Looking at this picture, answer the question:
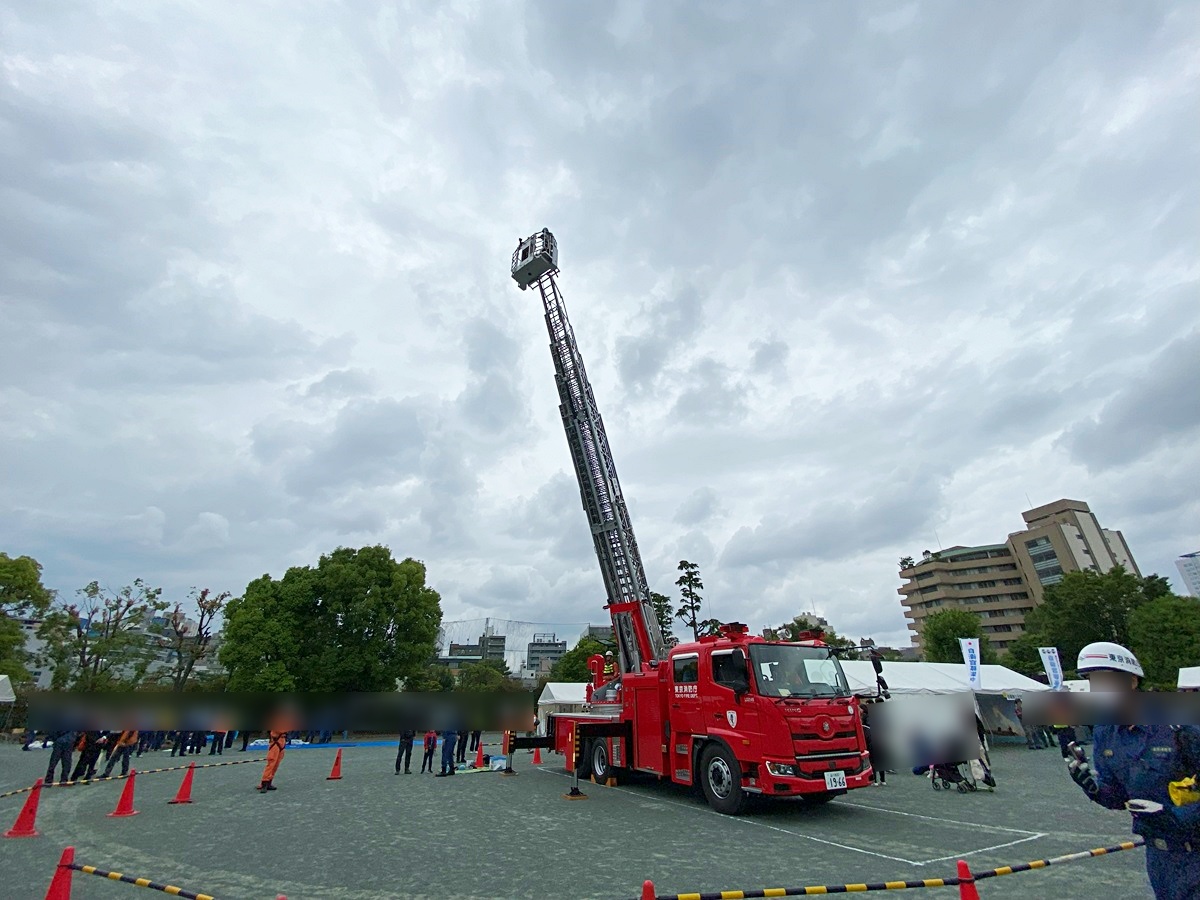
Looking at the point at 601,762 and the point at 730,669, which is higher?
the point at 730,669

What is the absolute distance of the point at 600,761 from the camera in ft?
46.3

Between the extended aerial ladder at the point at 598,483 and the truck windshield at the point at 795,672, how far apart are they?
3.64 m

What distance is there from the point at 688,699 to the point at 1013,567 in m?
91.7

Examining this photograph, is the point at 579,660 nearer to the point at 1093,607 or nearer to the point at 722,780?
the point at 1093,607

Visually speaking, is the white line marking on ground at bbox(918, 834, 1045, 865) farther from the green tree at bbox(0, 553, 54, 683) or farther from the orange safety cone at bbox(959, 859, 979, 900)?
the green tree at bbox(0, 553, 54, 683)

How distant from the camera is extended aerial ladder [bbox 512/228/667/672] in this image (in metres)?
14.1

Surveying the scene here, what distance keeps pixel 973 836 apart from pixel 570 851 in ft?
17.9

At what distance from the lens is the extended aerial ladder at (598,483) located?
46.3ft

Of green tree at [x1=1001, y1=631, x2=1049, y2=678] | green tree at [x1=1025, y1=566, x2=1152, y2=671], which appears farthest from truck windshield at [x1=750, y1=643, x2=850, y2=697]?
green tree at [x1=1025, y1=566, x2=1152, y2=671]

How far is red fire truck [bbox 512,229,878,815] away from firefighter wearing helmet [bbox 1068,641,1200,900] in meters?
6.15

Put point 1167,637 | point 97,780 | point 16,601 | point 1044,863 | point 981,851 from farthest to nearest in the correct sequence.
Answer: point 1167,637, point 16,601, point 97,780, point 981,851, point 1044,863

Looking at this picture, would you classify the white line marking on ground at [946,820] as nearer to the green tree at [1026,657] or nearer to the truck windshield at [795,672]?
the truck windshield at [795,672]

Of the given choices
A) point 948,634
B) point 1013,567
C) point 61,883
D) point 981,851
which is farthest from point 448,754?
point 1013,567

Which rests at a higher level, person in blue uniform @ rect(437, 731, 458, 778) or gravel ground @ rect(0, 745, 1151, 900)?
person in blue uniform @ rect(437, 731, 458, 778)
